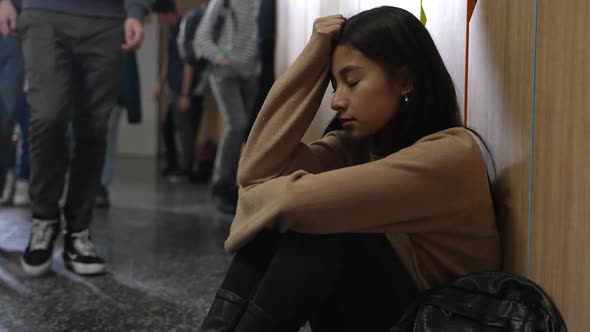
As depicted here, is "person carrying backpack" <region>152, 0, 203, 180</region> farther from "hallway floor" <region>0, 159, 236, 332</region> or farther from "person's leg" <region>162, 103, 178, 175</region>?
"hallway floor" <region>0, 159, 236, 332</region>

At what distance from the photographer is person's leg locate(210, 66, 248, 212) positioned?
3.51 m

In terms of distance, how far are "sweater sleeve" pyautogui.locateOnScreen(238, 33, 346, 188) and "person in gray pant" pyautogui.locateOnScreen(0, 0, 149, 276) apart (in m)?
1.01

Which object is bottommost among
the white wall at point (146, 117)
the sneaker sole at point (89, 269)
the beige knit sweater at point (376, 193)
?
the white wall at point (146, 117)

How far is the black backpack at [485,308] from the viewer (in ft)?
3.25

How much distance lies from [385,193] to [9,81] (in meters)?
2.43

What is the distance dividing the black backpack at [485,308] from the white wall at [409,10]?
19.5 inches

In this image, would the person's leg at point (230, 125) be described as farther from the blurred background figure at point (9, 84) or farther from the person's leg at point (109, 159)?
the blurred background figure at point (9, 84)

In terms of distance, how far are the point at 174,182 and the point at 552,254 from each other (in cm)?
437

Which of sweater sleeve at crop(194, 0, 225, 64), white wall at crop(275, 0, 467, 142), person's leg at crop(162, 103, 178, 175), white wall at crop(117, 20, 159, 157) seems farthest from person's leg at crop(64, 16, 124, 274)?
white wall at crop(117, 20, 159, 157)

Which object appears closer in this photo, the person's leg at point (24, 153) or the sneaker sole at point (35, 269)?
the sneaker sole at point (35, 269)

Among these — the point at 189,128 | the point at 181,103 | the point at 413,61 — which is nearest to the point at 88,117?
the point at 413,61

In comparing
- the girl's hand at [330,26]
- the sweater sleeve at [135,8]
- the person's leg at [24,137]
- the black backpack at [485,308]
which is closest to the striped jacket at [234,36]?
the person's leg at [24,137]

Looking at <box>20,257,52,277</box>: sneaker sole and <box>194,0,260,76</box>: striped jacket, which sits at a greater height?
<box>194,0,260,76</box>: striped jacket

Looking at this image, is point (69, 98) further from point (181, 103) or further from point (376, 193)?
point (181, 103)
